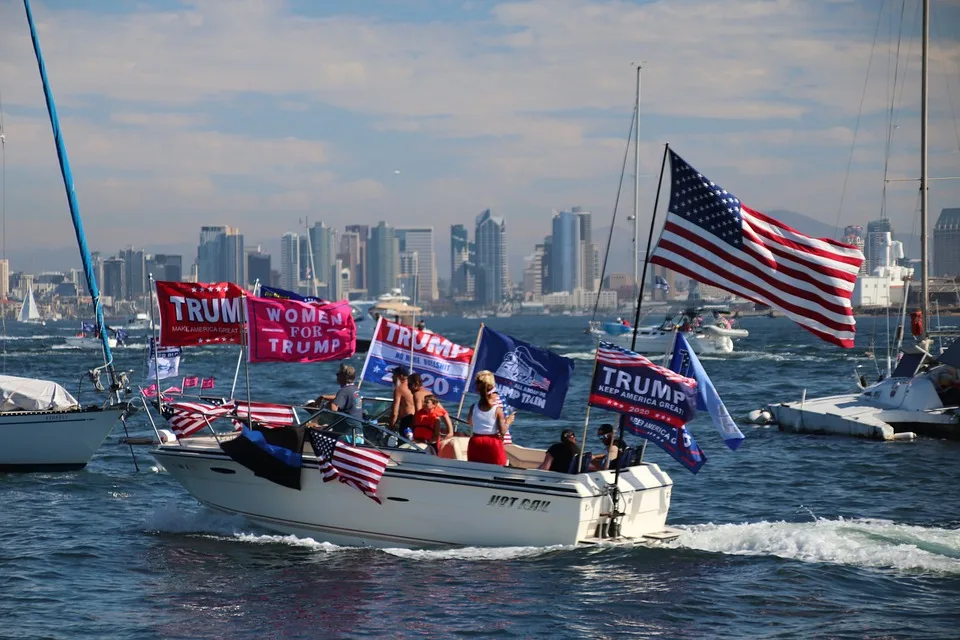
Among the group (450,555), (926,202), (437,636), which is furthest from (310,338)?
(926,202)

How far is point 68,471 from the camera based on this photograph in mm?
26578

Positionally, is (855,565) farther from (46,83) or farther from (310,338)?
(46,83)

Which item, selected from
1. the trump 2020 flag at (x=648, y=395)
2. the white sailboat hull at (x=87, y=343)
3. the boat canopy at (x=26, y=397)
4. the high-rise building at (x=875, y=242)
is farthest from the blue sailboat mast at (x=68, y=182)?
the high-rise building at (x=875, y=242)

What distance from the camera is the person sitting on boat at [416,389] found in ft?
60.1

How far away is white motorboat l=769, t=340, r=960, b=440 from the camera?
3438 centimetres

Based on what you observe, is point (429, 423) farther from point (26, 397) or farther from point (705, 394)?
point (26, 397)

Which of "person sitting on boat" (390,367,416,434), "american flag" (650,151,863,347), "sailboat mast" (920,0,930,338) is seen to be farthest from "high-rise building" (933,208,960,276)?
"american flag" (650,151,863,347)

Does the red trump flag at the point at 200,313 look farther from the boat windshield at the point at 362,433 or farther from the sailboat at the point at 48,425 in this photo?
the sailboat at the point at 48,425

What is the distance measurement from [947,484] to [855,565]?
10.0m

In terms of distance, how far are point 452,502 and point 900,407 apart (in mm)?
21941

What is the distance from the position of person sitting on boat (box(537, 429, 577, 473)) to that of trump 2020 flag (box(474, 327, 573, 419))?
1.16 meters

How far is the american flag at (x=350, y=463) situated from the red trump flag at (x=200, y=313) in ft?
6.81

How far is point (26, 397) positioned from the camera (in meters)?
26.4

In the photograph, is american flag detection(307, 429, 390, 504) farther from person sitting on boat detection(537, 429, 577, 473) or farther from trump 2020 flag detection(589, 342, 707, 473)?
trump 2020 flag detection(589, 342, 707, 473)
